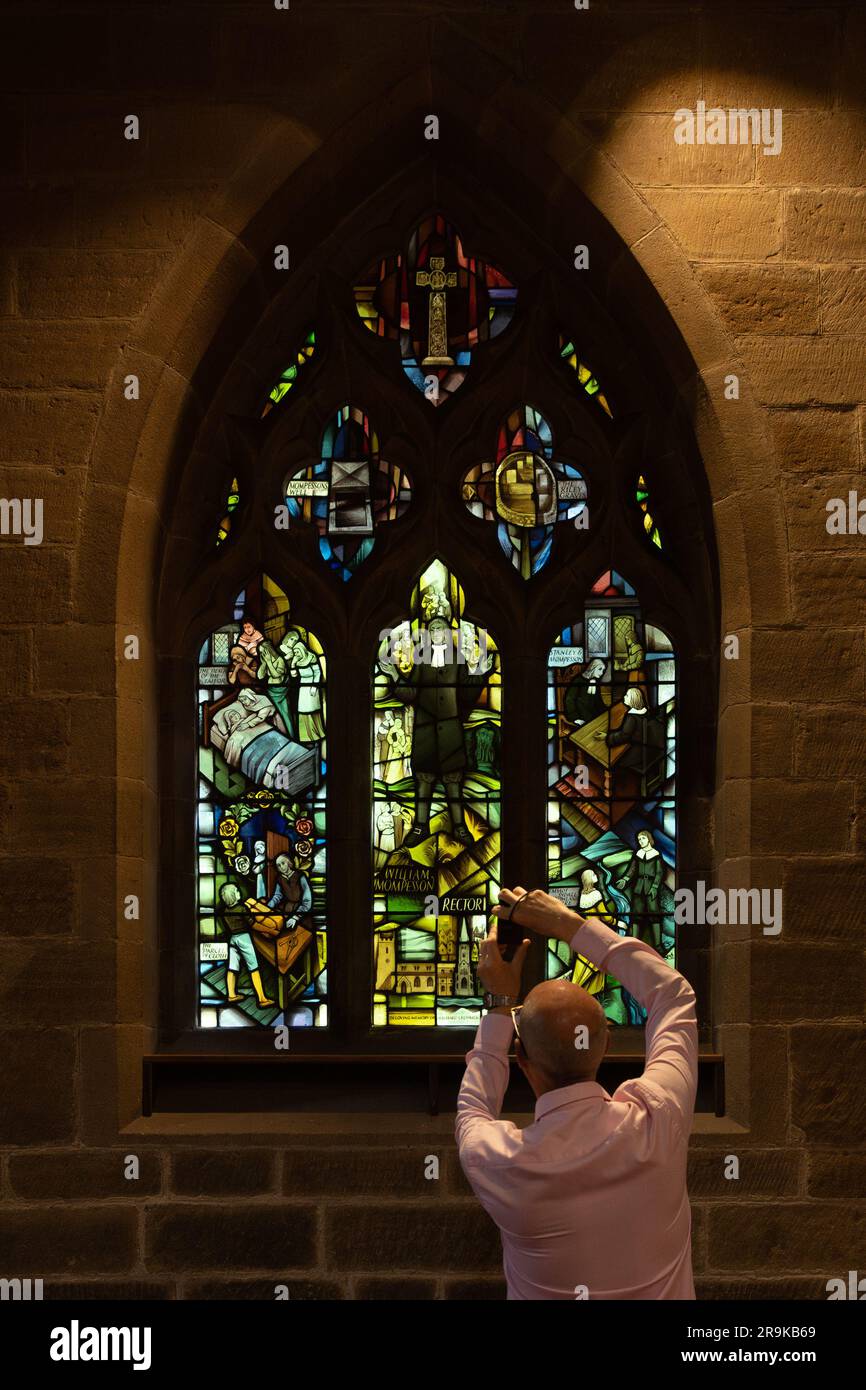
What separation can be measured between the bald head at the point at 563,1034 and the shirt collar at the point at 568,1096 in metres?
0.02

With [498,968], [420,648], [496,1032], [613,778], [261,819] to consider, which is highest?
[420,648]

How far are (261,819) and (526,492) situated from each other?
53.6 inches

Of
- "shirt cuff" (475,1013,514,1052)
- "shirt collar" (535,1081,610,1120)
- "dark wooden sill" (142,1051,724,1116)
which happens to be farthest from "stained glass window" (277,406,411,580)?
"shirt collar" (535,1081,610,1120)

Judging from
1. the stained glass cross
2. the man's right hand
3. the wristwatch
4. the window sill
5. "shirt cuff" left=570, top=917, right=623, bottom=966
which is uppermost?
the stained glass cross

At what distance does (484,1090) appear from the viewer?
10.2 ft

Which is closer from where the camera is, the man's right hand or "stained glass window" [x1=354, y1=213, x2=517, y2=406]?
the man's right hand

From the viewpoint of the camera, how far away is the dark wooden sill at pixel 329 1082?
5.05 m

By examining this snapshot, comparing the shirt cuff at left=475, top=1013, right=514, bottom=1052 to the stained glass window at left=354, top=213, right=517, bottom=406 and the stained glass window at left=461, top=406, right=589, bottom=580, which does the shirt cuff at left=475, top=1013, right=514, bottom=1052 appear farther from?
the stained glass window at left=354, top=213, right=517, bottom=406

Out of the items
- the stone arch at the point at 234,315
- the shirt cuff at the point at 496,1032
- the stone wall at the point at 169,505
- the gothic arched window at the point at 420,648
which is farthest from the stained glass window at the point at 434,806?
the shirt cuff at the point at 496,1032

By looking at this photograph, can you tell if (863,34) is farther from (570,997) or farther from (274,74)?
(570,997)

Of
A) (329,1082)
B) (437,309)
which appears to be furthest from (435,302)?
(329,1082)

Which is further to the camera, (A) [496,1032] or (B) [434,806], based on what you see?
(B) [434,806]

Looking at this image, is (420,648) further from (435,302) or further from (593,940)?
(593,940)

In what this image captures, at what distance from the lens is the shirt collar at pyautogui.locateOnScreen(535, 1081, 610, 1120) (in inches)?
116
